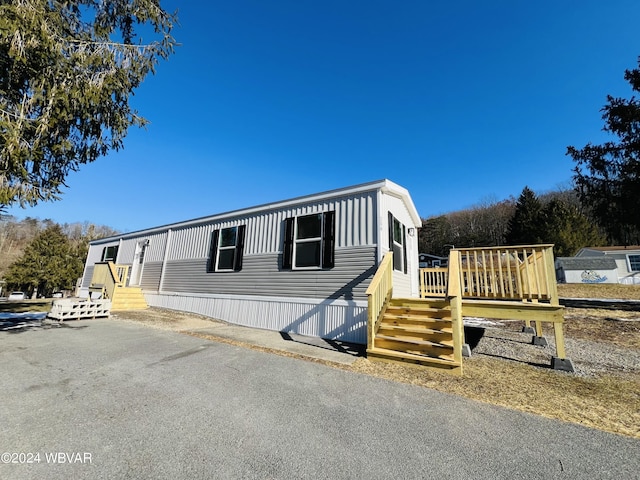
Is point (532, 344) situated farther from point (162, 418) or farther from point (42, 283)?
point (42, 283)

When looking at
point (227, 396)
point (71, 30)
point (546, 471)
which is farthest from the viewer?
point (71, 30)

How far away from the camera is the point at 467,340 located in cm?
657

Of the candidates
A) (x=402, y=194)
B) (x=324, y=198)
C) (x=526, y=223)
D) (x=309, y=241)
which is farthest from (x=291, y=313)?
(x=526, y=223)

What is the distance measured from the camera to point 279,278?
7.86 m

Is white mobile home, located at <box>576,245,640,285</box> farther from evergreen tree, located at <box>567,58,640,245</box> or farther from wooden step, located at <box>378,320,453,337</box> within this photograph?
wooden step, located at <box>378,320,453,337</box>

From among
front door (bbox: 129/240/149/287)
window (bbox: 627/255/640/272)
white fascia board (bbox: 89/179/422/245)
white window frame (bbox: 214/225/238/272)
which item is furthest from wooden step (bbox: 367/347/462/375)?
window (bbox: 627/255/640/272)

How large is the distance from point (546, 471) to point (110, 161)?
9.31m

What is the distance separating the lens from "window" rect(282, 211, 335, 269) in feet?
23.3

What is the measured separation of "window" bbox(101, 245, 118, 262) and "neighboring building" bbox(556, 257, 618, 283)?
115 ft

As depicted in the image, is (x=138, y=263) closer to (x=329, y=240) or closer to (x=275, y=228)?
(x=275, y=228)

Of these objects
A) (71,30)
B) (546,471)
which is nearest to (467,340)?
(546,471)

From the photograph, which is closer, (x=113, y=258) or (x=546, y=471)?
(x=546, y=471)

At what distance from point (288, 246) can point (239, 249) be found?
2192 mm

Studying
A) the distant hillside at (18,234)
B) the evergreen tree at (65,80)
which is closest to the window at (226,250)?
the evergreen tree at (65,80)
